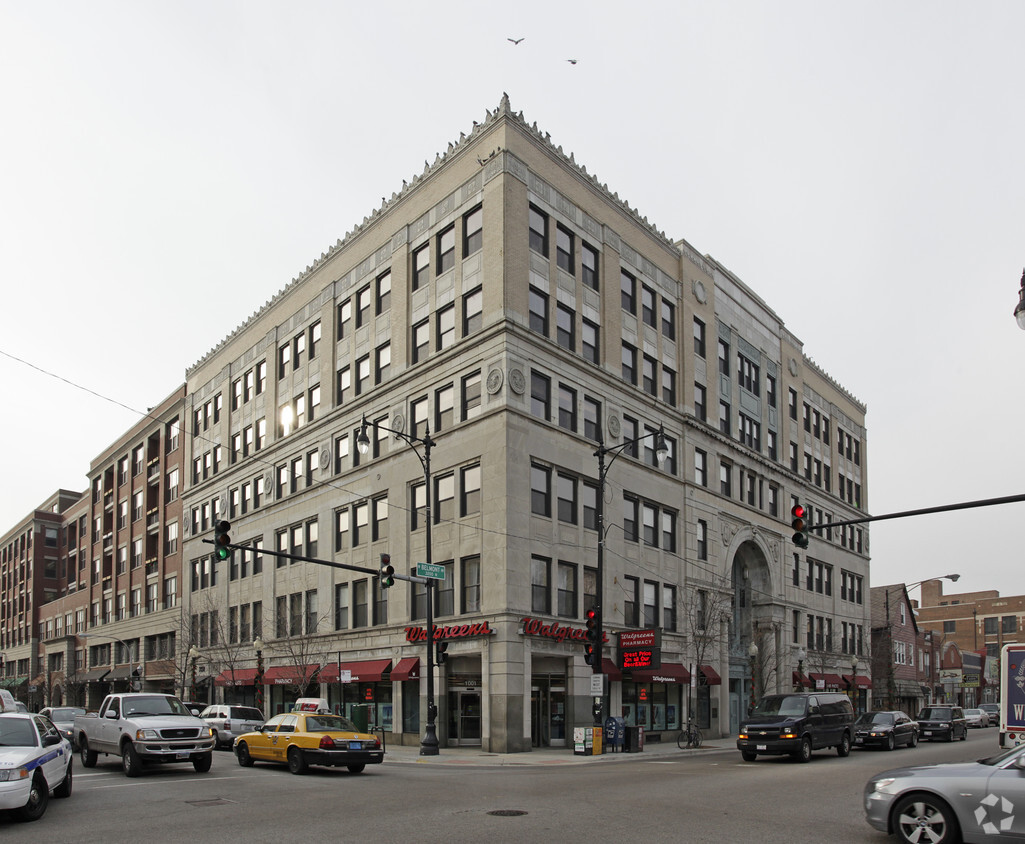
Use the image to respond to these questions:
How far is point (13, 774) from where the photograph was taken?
46.2 ft

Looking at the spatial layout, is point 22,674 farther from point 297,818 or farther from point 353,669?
point 297,818

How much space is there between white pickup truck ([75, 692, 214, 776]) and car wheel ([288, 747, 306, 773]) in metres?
1.85

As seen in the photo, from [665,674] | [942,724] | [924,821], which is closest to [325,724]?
[924,821]

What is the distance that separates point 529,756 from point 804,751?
885 cm

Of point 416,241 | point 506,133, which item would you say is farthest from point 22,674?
point 506,133

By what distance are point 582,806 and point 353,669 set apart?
92.7ft

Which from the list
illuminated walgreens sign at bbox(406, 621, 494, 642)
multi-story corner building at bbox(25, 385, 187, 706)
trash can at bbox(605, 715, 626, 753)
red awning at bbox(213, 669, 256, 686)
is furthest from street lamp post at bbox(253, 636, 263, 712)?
trash can at bbox(605, 715, 626, 753)

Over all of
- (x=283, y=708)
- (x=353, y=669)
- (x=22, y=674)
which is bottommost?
(x=22, y=674)

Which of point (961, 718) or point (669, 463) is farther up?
point (669, 463)

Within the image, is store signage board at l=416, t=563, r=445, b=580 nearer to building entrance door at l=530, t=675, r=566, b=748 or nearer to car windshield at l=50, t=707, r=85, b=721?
building entrance door at l=530, t=675, r=566, b=748

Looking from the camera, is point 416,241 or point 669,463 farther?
point 669,463

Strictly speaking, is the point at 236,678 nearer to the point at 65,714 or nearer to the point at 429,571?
the point at 65,714

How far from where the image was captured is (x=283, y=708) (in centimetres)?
4969

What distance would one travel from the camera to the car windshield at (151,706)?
22625mm
